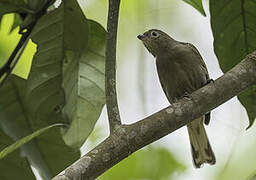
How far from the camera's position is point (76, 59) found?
6.54ft

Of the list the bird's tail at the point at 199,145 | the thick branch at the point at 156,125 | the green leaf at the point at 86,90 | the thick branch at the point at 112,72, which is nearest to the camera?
the thick branch at the point at 156,125

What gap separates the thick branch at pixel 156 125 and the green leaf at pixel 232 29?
1.57ft

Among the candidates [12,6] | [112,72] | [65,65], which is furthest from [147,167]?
[112,72]

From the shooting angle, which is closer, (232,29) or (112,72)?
(112,72)

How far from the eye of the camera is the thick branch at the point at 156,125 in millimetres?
1253

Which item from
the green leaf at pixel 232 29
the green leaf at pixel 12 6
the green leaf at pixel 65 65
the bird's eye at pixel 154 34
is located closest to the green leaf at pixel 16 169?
the green leaf at pixel 65 65

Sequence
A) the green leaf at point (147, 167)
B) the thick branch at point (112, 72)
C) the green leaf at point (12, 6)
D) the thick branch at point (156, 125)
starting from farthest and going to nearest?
the green leaf at point (147, 167) < the green leaf at point (12, 6) < the thick branch at point (112, 72) < the thick branch at point (156, 125)

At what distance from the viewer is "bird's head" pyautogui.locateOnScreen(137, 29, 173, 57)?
103 inches

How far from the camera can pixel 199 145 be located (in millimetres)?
2654

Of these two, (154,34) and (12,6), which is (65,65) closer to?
(12,6)

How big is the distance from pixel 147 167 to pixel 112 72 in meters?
1.34

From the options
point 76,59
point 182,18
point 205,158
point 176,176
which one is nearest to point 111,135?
point 76,59

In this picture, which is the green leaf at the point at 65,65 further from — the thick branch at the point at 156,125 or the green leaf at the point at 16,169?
the thick branch at the point at 156,125

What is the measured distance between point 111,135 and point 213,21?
803mm
